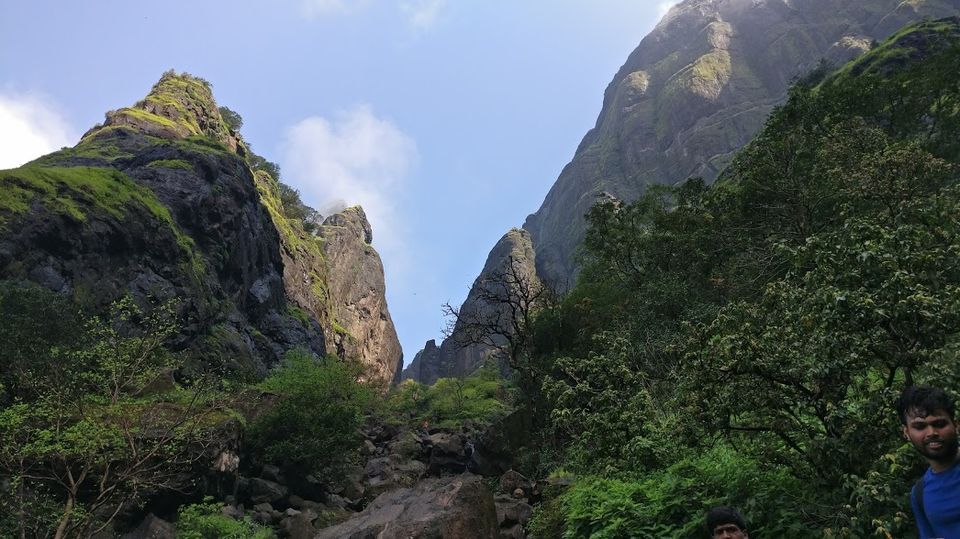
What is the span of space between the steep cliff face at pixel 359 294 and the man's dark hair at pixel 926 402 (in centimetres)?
8630

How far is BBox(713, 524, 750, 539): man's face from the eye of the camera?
4305 mm

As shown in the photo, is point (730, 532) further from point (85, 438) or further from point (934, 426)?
point (85, 438)

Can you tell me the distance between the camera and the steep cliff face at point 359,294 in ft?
323

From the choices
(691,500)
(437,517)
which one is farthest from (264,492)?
(691,500)

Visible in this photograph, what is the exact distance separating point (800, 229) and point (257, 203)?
2075 inches

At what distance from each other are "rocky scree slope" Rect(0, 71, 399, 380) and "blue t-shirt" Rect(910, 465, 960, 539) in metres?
24.5

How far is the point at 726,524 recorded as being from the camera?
437 cm

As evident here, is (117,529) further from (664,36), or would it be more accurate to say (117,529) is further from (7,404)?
(664,36)

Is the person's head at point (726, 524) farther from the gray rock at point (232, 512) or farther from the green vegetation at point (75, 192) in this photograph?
the green vegetation at point (75, 192)

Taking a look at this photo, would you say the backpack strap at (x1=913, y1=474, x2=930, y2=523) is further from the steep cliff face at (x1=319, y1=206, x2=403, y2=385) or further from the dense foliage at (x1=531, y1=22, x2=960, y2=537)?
the steep cliff face at (x1=319, y1=206, x2=403, y2=385)

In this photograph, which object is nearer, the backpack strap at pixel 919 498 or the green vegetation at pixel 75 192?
the backpack strap at pixel 919 498

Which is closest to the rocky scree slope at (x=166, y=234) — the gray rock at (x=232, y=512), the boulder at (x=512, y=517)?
the gray rock at (x=232, y=512)

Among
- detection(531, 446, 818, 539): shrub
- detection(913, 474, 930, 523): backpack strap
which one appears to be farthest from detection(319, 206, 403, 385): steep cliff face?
detection(913, 474, 930, 523): backpack strap

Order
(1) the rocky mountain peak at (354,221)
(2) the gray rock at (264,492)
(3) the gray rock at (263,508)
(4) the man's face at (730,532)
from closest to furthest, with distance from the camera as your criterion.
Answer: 1. (4) the man's face at (730,532)
2. (3) the gray rock at (263,508)
3. (2) the gray rock at (264,492)
4. (1) the rocky mountain peak at (354,221)
